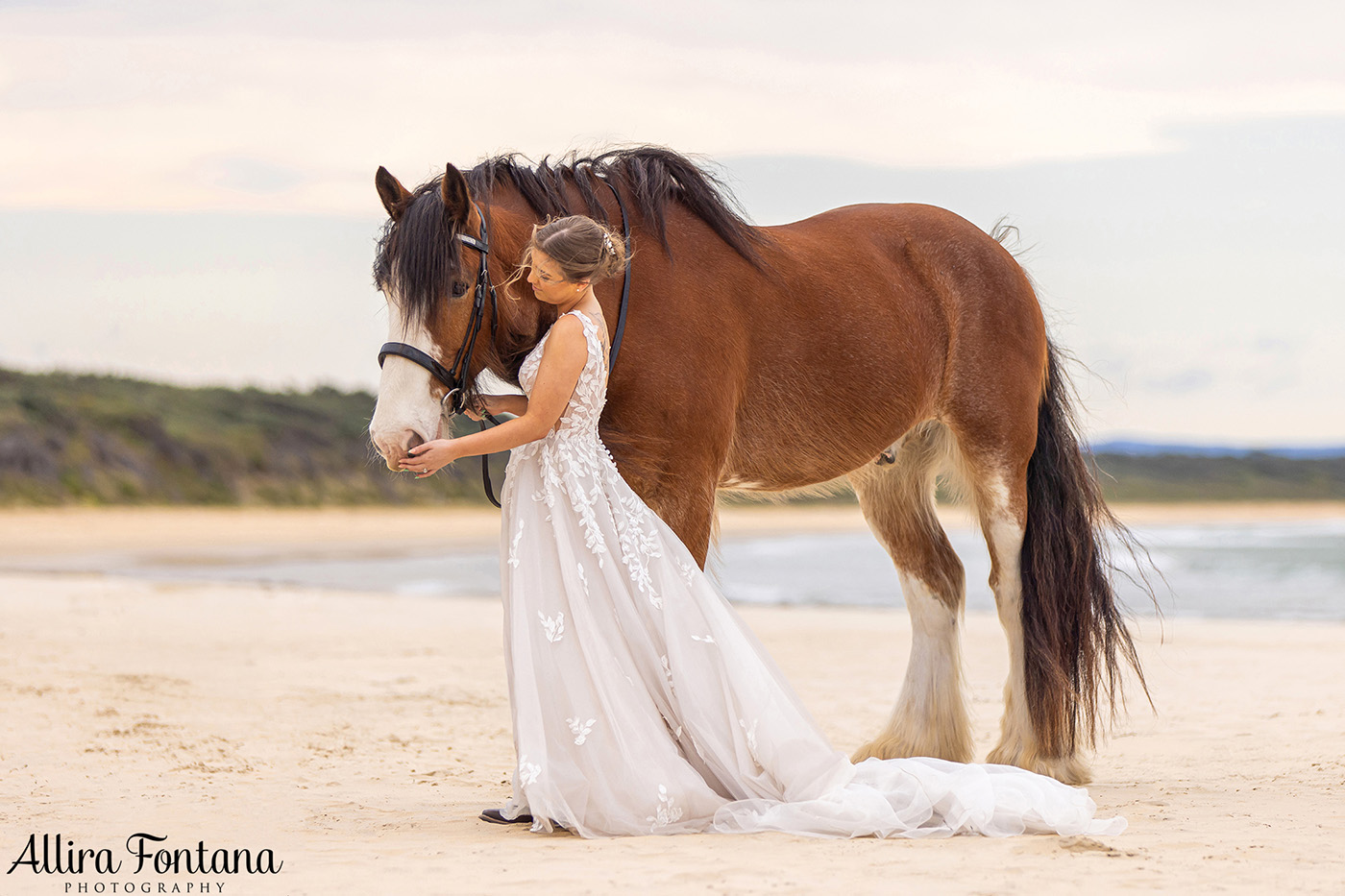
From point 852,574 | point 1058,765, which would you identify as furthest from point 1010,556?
point 852,574

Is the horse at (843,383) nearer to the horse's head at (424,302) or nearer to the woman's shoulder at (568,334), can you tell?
the horse's head at (424,302)

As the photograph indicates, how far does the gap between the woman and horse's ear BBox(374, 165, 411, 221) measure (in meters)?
0.42

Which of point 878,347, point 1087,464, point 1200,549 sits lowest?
point 1200,549

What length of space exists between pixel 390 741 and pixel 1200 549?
20088mm

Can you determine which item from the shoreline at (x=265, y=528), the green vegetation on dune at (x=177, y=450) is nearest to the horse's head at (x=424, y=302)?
the shoreline at (x=265, y=528)

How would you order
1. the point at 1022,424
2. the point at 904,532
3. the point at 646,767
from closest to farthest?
the point at 646,767 → the point at 1022,424 → the point at 904,532

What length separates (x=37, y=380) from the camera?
2975 centimetres

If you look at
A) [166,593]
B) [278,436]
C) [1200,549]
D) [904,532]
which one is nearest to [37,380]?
[278,436]

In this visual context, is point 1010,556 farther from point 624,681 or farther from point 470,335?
point 470,335

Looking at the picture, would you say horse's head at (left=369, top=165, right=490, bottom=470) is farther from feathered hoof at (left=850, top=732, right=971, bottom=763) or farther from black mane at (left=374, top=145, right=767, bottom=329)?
feathered hoof at (left=850, top=732, right=971, bottom=763)

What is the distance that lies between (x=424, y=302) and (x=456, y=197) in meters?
0.30

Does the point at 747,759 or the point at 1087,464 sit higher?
the point at 1087,464

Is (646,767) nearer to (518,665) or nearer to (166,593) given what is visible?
(518,665)

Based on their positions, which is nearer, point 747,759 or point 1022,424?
point 747,759
